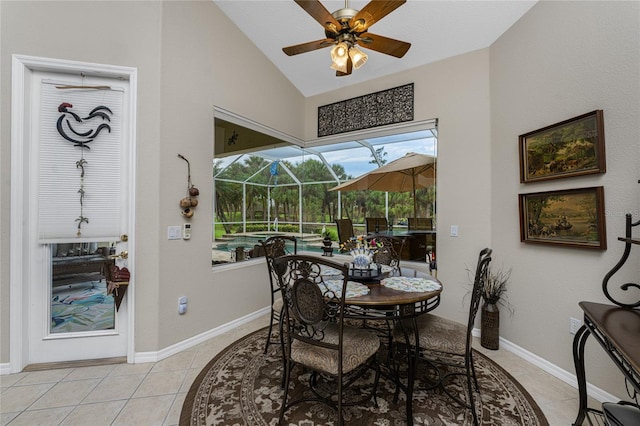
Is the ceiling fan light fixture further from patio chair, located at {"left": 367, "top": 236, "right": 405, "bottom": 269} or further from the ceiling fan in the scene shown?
patio chair, located at {"left": 367, "top": 236, "right": 405, "bottom": 269}

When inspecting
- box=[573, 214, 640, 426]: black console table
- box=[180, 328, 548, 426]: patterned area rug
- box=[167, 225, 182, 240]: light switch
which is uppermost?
box=[167, 225, 182, 240]: light switch

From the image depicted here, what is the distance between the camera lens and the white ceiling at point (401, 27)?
8.67ft

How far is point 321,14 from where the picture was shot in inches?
77.7

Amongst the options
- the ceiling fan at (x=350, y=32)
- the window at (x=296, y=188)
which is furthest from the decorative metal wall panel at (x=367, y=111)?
the ceiling fan at (x=350, y=32)

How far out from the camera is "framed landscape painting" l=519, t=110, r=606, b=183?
78.9 inches

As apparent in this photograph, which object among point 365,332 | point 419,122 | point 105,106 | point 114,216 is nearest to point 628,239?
point 365,332

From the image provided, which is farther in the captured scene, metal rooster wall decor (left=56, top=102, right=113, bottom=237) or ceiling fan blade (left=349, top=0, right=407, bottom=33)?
metal rooster wall decor (left=56, top=102, right=113, bottom=237)

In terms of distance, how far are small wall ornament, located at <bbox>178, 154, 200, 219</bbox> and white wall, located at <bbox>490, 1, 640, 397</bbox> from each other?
10.5 ft

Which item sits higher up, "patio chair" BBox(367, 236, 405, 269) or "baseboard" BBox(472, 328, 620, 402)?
"patio chair" BBox(367, 236, 405, 269)

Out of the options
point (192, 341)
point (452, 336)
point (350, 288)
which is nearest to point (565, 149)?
point (452, 336)

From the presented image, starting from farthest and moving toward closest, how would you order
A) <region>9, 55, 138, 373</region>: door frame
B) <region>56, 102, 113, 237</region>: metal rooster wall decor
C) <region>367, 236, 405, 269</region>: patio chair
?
<region>367, 236, 405, 269</region>: patio chair → <region>56, 102, 113, 237</region>: metal rooster wall decor → <region>9, 55, 138, 373</region>: door frame

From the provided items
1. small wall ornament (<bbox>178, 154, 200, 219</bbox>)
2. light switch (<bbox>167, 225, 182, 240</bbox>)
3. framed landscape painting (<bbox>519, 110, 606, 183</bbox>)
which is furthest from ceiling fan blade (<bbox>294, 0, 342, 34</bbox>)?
light switch (<bbox>167, 225, 182, 240</bbox>)

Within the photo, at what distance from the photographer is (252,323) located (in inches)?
134

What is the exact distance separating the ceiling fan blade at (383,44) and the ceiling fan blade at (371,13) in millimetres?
124
